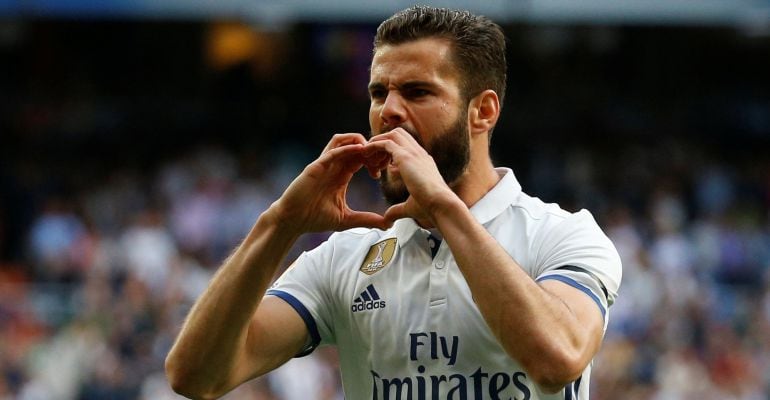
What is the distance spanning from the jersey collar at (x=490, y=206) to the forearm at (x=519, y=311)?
1.77 feet

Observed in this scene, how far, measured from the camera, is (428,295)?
3898 millimetres

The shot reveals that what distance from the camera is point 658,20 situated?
16.1m

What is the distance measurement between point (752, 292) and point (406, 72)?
10354 millimetres

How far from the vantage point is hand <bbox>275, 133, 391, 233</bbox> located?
3738mm

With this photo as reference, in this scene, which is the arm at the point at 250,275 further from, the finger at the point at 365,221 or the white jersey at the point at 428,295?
the white jersey at the point at 428,295

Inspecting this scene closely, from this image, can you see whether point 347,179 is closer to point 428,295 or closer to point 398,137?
point 398,137

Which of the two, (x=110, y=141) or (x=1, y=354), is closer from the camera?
(x=1, y=354)

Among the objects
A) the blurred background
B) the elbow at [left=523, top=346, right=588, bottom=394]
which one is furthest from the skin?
the blurred background

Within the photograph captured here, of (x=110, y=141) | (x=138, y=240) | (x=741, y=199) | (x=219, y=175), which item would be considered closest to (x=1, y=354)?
(x=138, y=240)

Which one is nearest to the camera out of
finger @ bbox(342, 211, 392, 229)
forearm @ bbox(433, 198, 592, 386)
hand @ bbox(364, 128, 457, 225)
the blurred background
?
forearm @ bbox(433, 198, 592, 386)

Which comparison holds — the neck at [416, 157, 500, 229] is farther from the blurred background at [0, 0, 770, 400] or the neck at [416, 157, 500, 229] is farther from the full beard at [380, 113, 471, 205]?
the blurred background at [0, 0, 770, 400]

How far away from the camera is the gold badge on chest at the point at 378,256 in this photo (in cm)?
405

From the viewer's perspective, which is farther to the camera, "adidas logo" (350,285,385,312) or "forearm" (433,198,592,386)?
"adidas logo" (350,285,385,312)

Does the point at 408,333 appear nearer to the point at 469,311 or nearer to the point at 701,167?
the point at 469,311
